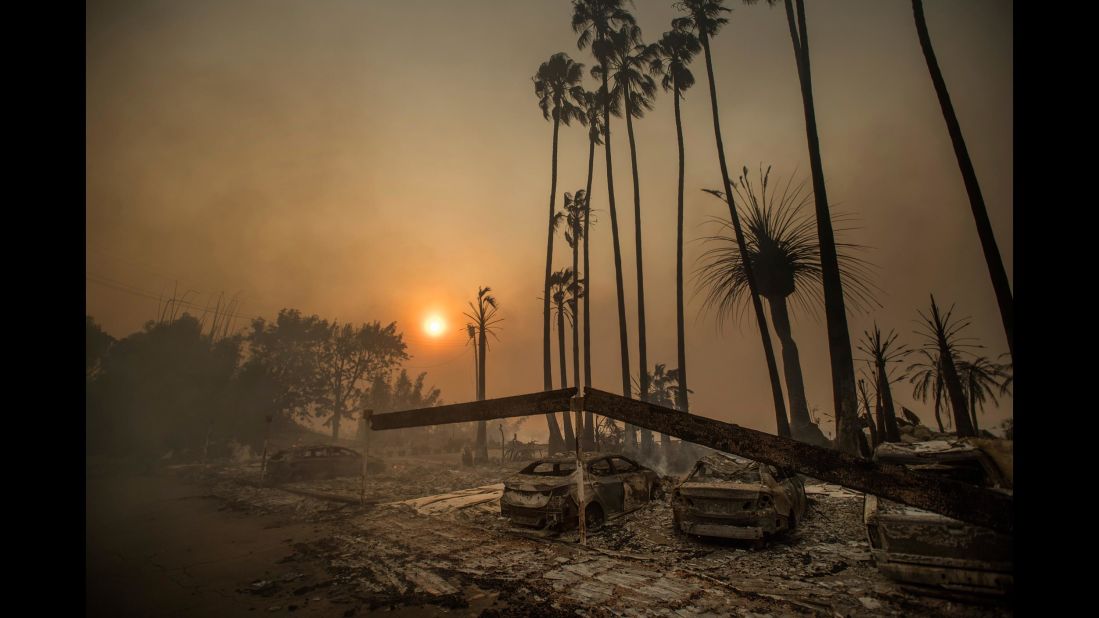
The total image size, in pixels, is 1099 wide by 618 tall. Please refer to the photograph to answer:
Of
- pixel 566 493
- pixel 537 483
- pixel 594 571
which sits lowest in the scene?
pixel 594 571

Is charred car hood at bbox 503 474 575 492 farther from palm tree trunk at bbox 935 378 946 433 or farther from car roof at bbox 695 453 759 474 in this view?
palm tree trunk at bbox 935 378 946 433

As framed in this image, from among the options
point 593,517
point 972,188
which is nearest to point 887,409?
point 972,188

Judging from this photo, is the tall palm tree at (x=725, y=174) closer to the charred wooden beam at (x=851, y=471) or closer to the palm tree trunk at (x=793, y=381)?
the palm tree trunk at (x=793, y=381)

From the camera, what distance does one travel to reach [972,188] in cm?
1197

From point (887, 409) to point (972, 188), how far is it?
7.53 meters

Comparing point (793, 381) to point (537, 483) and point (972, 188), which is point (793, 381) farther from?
point (537, 483)

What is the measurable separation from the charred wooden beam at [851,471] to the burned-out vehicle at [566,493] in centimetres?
485

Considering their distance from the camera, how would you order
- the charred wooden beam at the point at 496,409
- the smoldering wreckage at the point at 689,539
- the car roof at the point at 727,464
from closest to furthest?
the smoldering wreckage at the point at 689,539
the charred wooden beam at the point at 496,409
the car roof at the point at 727,464

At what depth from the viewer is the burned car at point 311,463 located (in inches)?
703

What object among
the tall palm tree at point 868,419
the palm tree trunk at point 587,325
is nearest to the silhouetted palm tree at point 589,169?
the palm tree trunk at point 587,325
